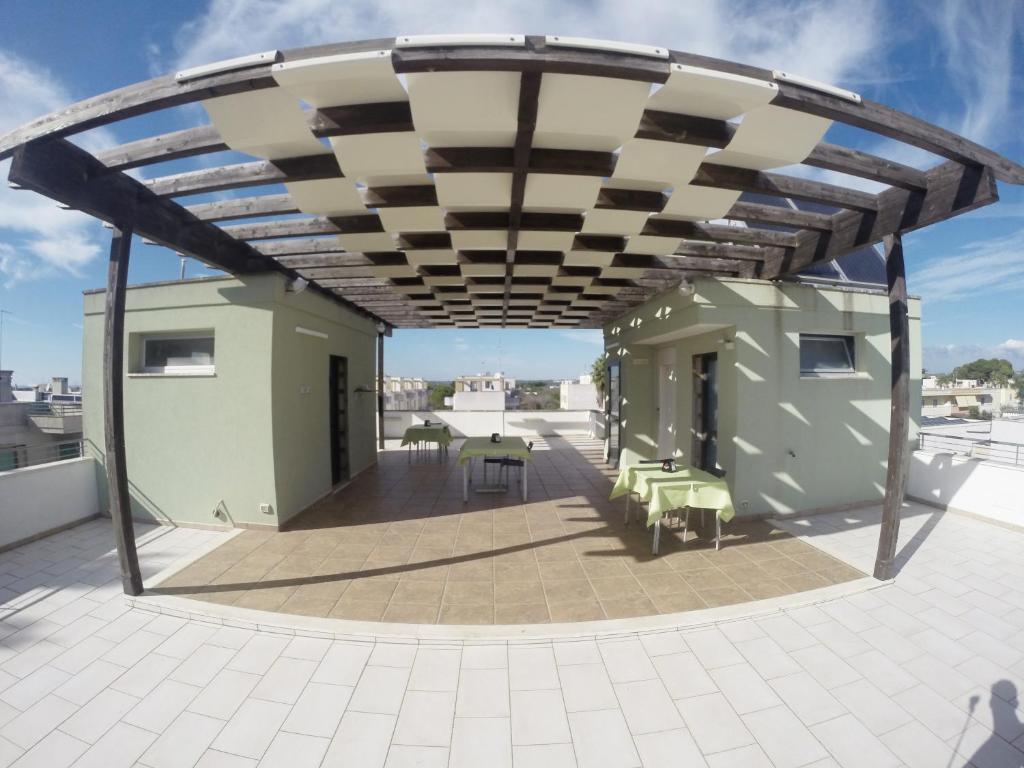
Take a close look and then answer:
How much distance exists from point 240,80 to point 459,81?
113cm

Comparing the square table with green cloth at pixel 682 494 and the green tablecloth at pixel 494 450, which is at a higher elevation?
the green tablecloth at pixel 494 450

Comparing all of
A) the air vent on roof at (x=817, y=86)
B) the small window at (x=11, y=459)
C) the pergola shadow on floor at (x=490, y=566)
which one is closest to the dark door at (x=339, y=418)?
the pergola shadow on floor at (x=490, y=566)

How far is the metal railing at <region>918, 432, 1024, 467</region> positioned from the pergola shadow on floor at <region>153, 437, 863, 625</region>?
2.95 m

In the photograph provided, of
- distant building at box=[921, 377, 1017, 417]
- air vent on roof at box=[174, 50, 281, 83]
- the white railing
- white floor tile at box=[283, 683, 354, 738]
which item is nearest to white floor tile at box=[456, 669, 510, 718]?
white floor tile at box=[283, 683, 354, 738]

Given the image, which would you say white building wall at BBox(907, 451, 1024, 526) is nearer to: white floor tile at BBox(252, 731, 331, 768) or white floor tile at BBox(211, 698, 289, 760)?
white floor tile at BBox(252, 731, 331, 768)

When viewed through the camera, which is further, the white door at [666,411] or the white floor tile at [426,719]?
the white door at [666,411]

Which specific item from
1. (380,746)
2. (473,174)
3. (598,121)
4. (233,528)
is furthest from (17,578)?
(598,121)

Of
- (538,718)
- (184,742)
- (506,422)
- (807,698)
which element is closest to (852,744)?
(807,698)

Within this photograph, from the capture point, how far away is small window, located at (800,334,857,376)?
16.8ft

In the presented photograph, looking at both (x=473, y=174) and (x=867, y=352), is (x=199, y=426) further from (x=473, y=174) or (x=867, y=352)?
(x=867, y=352)

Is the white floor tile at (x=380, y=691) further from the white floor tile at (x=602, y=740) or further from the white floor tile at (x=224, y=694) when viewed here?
the white floor tile at (x=602, y=740)

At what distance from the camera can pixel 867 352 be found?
5.18m

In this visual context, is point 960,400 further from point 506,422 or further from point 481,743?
point 481,743

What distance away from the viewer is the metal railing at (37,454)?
4262 millimetres
